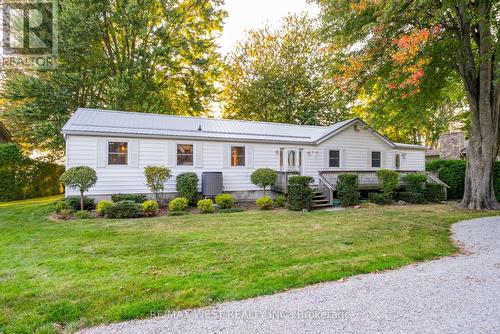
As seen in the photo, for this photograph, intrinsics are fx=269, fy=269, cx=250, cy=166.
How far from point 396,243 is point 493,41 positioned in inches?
381

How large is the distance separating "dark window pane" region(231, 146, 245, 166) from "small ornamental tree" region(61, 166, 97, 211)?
5.94 m

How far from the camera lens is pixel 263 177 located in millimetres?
12414

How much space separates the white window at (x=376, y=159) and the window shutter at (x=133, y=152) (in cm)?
1322

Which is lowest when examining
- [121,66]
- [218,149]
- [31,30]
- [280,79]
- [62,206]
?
[62,206]

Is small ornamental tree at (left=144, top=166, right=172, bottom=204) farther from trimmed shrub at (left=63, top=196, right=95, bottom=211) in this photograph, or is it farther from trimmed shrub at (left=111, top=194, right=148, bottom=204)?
trimmed shrub at (left=63, top=196, right=95, bottom=211)

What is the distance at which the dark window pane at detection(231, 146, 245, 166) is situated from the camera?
43.4 ft

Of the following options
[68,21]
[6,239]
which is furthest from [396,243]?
[68,21]

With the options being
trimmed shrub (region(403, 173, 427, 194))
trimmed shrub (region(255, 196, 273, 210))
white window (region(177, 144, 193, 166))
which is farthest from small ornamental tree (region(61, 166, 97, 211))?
trimmed shrub (region(403, 173, 427, 194))

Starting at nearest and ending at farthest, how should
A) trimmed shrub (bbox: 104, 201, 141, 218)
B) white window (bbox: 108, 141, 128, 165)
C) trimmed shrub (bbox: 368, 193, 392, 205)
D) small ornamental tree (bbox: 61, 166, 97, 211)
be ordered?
trimmed shrub (bbox: 104, 201, 141, 218) < small ornamental tree (bbox: 61, 166, 97, 211) < white window (bbox: 108, 141, 128, 165) < trimmed shrub (bbox: 368, 193, 392, 205)

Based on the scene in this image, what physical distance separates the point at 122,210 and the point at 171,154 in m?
3.54

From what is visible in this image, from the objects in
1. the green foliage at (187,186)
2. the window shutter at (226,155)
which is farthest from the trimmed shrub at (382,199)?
the green foliage at (187,186)

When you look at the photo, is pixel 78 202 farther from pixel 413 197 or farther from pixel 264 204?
pixel 413 197

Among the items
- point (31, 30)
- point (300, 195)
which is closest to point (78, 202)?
point (300, 195)

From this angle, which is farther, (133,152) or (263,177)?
(263,177)
